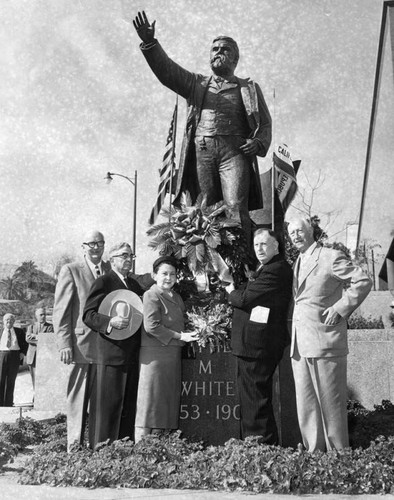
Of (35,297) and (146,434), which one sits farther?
(35,297)

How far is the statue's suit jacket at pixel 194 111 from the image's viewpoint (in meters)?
6.71

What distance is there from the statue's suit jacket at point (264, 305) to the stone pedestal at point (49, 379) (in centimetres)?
540

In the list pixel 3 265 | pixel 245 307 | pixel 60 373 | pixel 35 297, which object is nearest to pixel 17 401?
pixel 60 373

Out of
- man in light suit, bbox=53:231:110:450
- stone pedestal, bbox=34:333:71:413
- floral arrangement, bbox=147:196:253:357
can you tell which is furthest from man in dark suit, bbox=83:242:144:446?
stone pedestal, bbox=34:333:71:413

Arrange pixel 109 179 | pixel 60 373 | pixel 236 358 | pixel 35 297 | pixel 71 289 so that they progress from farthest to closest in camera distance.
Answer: pixel 35 297 → pixel 109 179 → pixel 60 373 → pixel 71 289 → pixel 236 358

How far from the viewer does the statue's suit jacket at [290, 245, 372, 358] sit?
14.6ft

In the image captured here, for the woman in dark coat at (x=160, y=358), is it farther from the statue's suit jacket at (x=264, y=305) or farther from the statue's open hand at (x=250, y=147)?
the statue's open hand at (x=250, y=147)

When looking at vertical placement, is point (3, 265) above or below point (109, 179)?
above

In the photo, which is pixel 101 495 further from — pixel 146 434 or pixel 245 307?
pixel 245 307

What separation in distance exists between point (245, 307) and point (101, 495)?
6.34ft

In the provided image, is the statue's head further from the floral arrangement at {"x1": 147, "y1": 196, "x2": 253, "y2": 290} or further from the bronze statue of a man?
the floral arrangement at {"x1": 147, "y1": 196, "x2": 253, "y2": 290}

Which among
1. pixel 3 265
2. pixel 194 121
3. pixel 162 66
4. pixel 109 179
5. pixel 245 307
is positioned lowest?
pixel 245 307

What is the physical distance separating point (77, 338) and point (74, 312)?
0.27 meters

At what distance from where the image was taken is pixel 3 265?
325 ft
